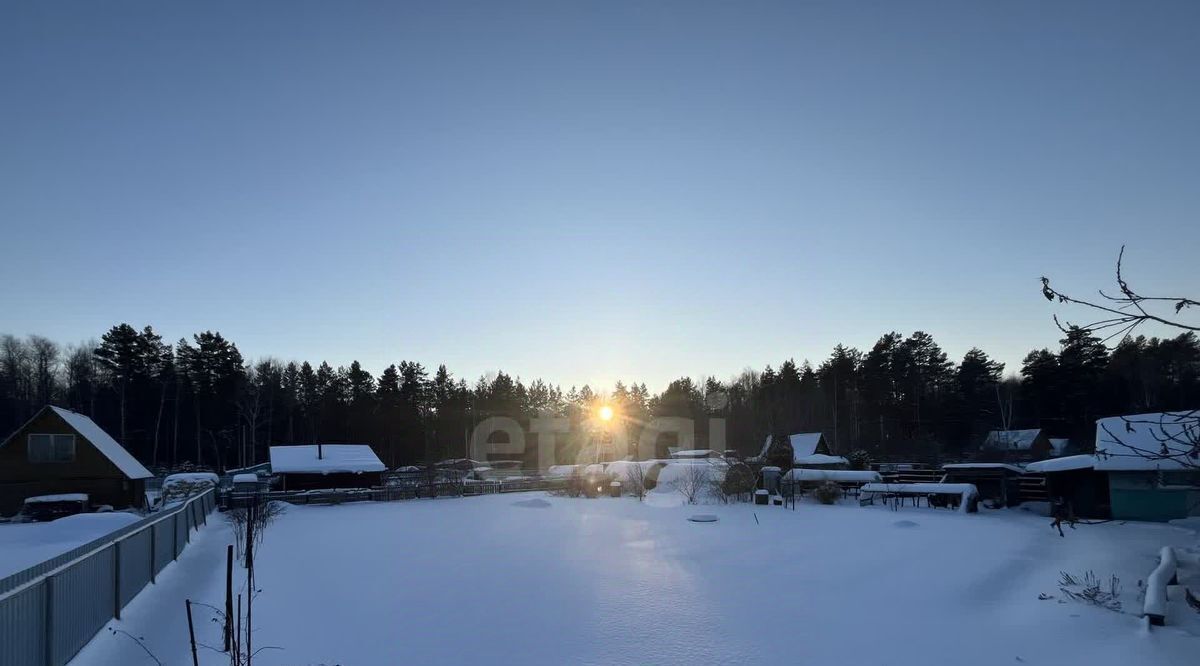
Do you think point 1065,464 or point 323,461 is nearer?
point 1065,464

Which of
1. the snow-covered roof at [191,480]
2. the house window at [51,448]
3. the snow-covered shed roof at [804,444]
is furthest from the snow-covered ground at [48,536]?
the snow-covered shed roof at [804,444]

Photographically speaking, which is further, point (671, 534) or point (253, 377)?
point (253, 377)

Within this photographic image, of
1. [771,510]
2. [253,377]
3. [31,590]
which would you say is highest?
[253,377]

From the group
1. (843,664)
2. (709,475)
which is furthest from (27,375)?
(843,664)

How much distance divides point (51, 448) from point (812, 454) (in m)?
41.1

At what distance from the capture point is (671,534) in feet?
73.6

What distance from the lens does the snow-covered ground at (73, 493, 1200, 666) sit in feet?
32.7

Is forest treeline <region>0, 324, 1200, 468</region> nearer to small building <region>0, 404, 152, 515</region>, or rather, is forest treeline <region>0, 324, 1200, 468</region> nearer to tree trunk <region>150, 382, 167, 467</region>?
tree trunk <region>150, 382, 167, 467</region>

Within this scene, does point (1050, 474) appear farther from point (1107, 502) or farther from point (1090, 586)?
point (1090, 586)

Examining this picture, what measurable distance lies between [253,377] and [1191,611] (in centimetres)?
7859

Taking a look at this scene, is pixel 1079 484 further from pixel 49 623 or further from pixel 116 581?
pixel 49 623

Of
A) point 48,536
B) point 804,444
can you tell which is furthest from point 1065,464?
point 48,536

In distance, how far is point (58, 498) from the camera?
96.0 feet

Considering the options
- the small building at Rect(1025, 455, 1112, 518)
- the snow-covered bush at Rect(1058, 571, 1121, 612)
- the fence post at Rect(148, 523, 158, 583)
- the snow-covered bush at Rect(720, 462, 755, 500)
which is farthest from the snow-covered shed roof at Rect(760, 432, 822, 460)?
the fence post at Rect(148, 523, 158, 583)
